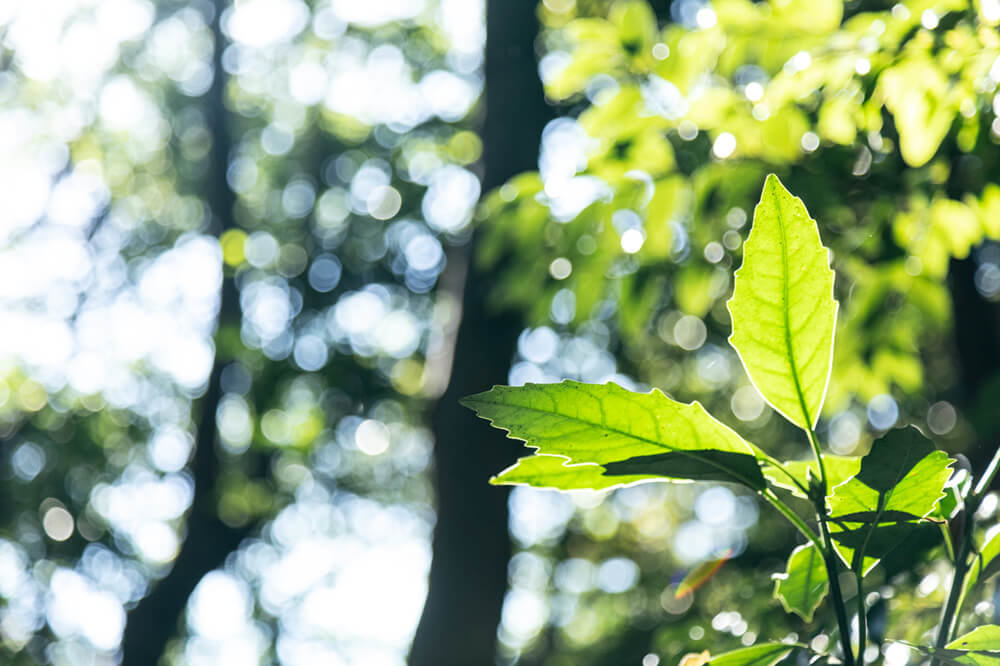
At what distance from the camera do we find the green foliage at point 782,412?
27.5 inches

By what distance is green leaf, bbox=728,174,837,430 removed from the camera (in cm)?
69

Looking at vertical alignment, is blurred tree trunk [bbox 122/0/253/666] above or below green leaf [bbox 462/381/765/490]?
below

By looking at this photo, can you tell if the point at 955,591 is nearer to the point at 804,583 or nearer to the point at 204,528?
the point at 804,583

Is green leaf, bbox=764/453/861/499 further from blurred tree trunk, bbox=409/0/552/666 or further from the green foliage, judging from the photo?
blurred tree trunk, bbox=409/0/552/666

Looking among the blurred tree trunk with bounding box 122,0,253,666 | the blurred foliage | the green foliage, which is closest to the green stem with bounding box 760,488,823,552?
the green foliage

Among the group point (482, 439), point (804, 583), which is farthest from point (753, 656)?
point (482, 439)

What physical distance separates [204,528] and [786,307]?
5791 millimetres

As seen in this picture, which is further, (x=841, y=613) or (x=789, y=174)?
(x=789, y=174)

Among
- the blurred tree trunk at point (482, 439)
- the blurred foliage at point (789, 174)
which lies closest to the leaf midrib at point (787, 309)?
the blurred foliage at point (789, 174)

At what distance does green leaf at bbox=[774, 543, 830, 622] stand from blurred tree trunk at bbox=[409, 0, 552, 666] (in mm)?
1569

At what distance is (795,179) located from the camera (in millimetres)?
1654

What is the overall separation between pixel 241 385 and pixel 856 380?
5.70 metres

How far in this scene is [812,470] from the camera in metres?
0.78

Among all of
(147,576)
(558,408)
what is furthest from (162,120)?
(558,408)
